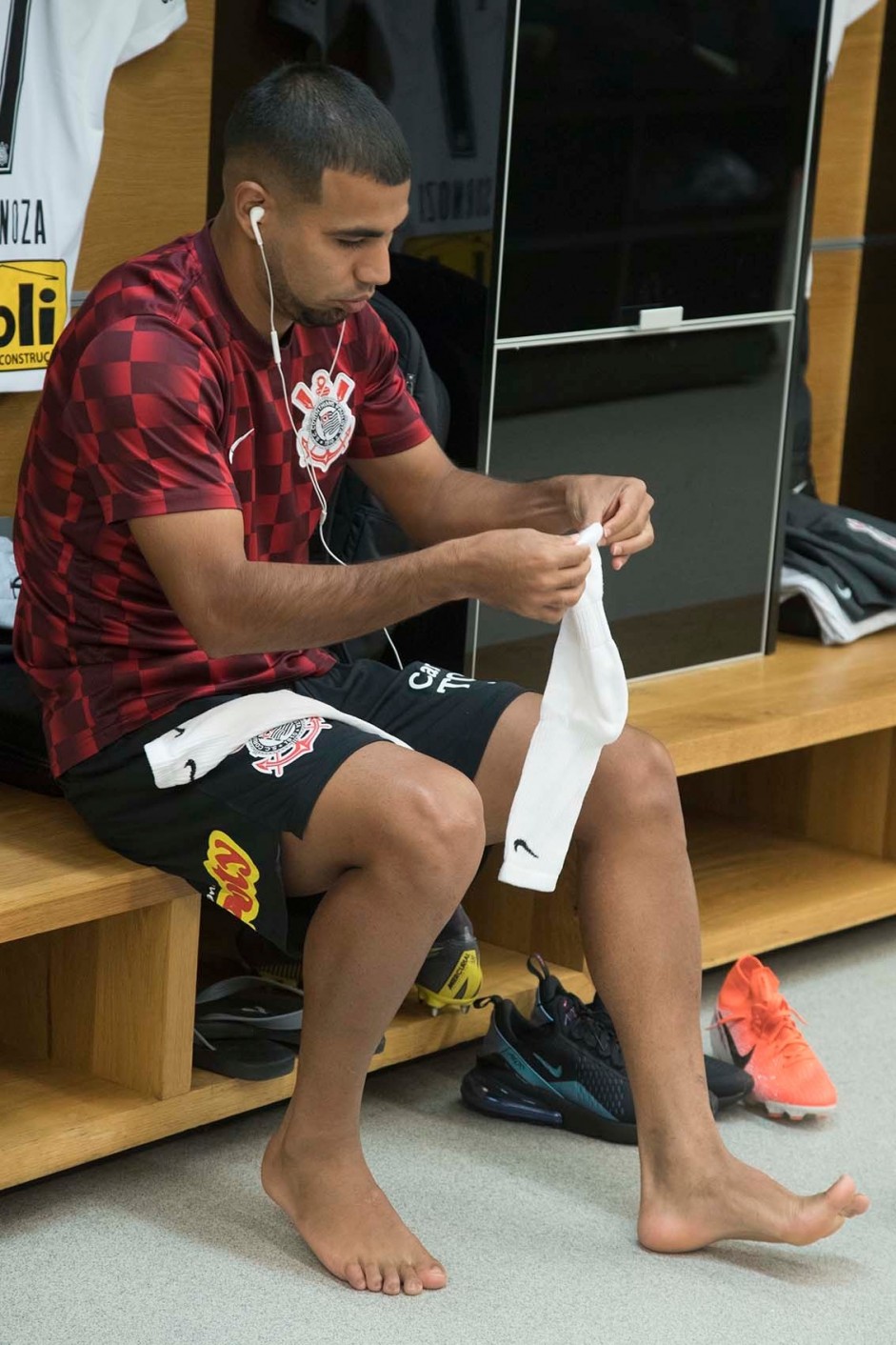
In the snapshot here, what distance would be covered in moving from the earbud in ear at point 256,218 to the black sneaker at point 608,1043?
854 millimetres

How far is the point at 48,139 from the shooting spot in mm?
2297

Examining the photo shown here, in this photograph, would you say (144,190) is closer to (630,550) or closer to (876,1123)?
(630,550)

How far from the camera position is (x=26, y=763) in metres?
2.02

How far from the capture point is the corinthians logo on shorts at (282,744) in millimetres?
1766

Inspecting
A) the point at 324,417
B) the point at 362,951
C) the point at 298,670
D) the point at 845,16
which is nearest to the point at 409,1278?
the point at 362,951

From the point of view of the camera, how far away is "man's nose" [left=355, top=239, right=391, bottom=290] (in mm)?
1793

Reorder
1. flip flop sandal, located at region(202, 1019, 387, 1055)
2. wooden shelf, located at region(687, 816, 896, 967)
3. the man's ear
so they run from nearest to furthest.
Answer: the man's ear
flip flop sandal, located at region(202, 1019, 387, 1055)
wooden shelf, located at region(687, 816, 896, 967)

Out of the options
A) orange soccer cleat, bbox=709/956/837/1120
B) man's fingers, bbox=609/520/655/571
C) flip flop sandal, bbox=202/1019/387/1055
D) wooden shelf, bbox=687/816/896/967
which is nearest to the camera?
man's fingers, bbox=609/520/655/571

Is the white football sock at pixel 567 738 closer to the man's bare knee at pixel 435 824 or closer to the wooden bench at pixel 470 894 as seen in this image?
the man's bare knee at pixel 435 824

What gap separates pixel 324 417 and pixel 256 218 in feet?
0.79

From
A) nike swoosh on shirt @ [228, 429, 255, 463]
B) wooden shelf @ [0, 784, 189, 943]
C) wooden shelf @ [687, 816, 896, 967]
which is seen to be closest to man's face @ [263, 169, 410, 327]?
nike swoosh on shirt @ [228, 429, 255, 463]

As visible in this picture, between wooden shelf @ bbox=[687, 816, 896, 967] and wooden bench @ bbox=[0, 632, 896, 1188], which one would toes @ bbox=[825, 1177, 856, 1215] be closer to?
wooden bench @ bbox=[0, 632, 896, 1188]

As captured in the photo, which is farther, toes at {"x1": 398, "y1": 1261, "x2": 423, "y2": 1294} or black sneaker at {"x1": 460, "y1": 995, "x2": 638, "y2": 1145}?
black sneaker at {"x1": 460, "y1": 995, "x2": 638, "y2": 1145}

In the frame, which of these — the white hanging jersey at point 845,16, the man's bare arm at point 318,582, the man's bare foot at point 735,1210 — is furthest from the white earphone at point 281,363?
the white hanging jersey at point 845,16
